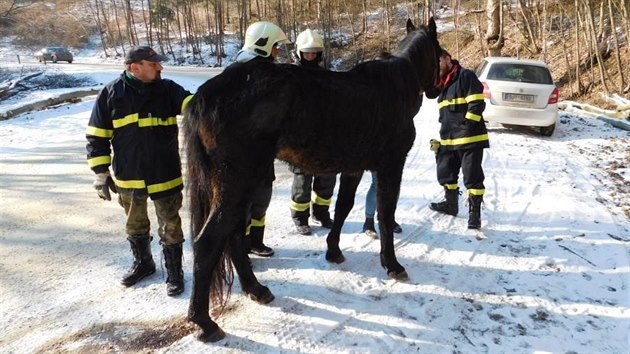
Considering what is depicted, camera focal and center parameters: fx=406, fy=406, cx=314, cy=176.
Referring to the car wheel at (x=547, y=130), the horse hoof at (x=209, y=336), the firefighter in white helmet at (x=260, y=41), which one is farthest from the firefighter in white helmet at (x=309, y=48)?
the car wheel at (x=547, y=130)

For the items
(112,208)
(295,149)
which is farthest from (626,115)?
(112,208)

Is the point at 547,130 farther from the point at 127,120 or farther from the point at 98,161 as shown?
the point at 98,161

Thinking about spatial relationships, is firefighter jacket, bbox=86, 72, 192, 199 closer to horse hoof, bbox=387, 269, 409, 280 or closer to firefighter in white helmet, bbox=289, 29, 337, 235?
firefighter in white helmet, bbox=289, 29, 337, 235

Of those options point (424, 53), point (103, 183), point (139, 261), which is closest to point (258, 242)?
point (139, 261)

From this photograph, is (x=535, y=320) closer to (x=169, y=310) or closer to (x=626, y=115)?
(x=169, y=310)

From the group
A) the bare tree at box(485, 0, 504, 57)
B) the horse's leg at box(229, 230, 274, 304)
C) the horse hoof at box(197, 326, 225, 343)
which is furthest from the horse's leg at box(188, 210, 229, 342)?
the bare tree at box(485, 0, 504, 57)

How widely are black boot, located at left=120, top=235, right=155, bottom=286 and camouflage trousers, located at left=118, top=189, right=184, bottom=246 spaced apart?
68mm

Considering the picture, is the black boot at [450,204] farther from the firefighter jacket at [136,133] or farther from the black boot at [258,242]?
the firefighter jacket at [136,133]

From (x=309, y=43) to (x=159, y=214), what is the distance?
2.20 meters

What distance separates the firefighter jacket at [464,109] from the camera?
14.9 feet

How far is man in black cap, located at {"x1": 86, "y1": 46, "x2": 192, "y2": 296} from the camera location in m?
3.15

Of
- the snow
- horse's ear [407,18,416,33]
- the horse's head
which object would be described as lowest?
the snow

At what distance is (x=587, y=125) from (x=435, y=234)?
877 cm

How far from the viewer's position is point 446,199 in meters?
5.05
